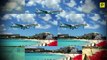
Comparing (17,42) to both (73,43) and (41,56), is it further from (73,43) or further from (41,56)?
(73,43)

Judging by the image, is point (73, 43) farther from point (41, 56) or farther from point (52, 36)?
point (41, 56)

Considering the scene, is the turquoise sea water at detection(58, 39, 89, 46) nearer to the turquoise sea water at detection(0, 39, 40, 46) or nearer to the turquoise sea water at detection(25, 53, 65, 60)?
the turquoise sea water at detection(25, 53, 65, 60)

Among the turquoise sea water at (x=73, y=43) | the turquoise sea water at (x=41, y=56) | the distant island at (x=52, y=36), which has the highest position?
the distant island at (x=52, y=36)

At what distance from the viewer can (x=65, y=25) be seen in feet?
17.2

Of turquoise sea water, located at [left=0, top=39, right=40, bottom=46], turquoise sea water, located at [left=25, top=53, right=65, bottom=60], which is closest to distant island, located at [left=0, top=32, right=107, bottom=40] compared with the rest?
turquoise sea water, located at [left=0, top=39, right=40, bottom=46]

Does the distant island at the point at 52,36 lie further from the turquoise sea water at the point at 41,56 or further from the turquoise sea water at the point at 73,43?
the turquoise sea water at the point at 41,56

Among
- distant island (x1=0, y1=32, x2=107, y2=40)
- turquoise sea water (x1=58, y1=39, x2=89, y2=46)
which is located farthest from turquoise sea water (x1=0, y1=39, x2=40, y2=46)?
turquoise sea water (x1=58, y1=39, x2=89, y2=46)

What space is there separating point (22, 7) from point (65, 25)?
1.79ft

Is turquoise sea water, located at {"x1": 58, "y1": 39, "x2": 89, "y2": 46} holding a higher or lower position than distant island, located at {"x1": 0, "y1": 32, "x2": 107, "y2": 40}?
lower

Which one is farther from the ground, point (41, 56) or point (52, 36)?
point (52, 36)

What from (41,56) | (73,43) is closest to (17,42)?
(41,56)

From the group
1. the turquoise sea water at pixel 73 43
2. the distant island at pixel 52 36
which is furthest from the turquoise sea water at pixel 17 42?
the turquoise sea water at pixel 73 43

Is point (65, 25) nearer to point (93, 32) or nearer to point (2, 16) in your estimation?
point (93, 32)

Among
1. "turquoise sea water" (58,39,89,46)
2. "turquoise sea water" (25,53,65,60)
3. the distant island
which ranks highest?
the distant island
